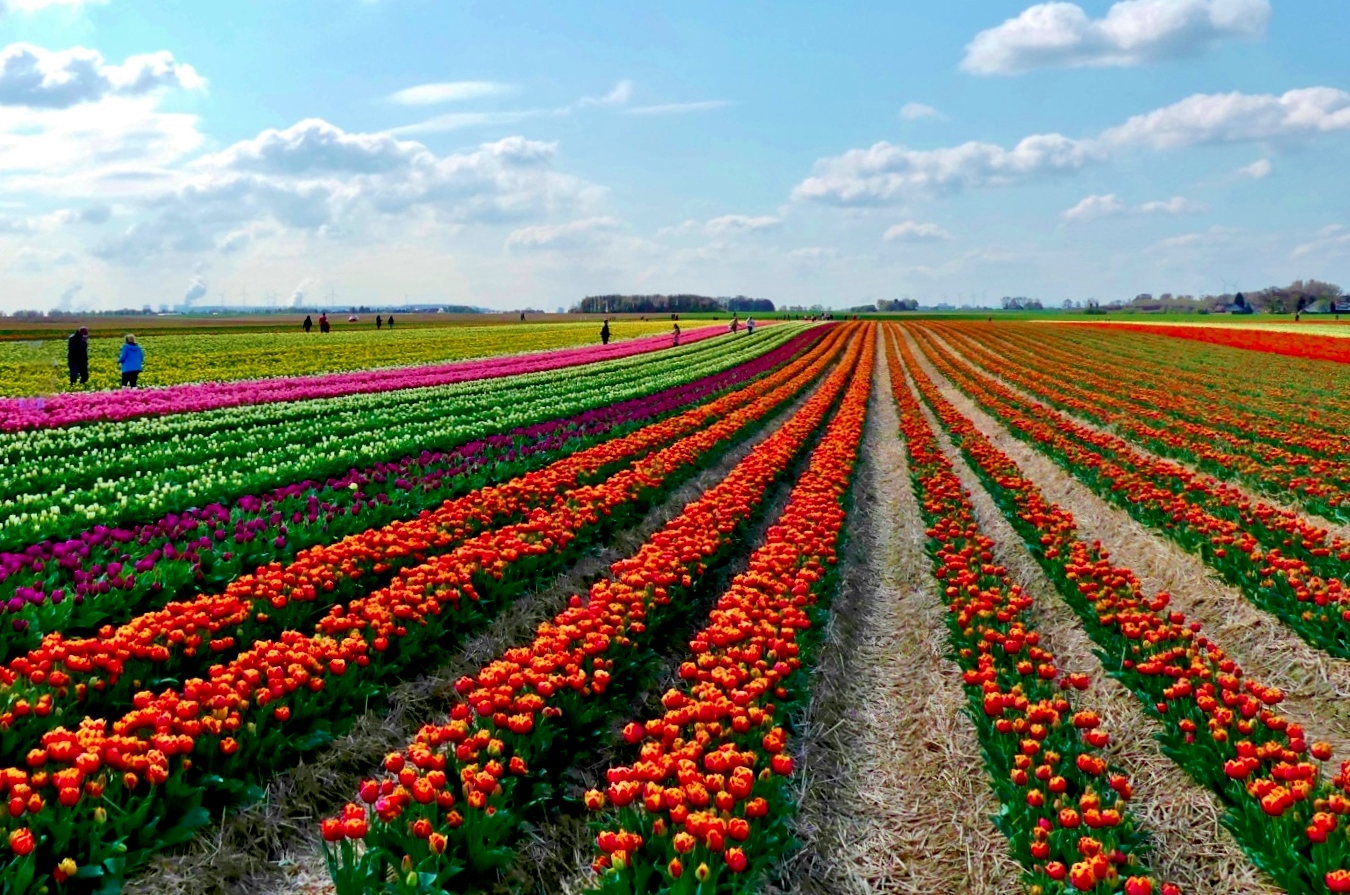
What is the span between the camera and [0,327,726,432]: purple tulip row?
18.3 m

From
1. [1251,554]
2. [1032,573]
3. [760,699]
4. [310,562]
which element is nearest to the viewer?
[760,699]

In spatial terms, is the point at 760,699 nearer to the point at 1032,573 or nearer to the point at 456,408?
the point at 1032,573

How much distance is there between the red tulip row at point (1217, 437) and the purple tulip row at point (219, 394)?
70.3ft

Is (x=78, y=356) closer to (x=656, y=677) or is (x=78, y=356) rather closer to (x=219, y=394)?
(x=219, y=394)

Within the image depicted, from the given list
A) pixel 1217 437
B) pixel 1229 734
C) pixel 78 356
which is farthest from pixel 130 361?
pixel 1217 437

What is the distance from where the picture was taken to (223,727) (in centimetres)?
492

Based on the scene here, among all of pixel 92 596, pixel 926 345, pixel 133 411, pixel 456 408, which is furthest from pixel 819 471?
pixel 926 345

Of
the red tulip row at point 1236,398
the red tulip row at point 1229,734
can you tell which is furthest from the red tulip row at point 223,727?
the red tulip row at point 1236,398

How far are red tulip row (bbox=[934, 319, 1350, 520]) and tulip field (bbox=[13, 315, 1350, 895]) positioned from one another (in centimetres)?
18

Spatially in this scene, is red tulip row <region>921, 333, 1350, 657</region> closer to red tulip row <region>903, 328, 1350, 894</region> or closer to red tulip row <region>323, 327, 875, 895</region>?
red tulip row <region>903, 328, 1350, 894</region>

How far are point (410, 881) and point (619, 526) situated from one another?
742cm

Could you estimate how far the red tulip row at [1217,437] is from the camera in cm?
1301

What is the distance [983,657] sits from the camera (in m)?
6.20

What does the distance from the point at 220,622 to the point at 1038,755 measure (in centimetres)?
604
